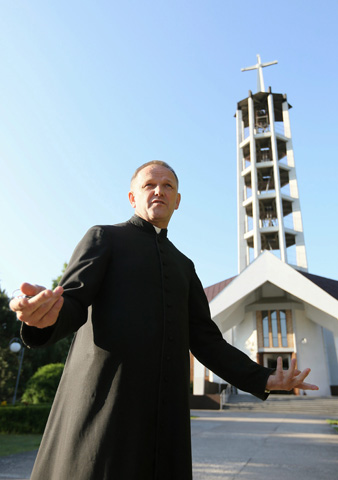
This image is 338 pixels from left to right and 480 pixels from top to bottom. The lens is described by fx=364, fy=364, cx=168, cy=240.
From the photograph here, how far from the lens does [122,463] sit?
141cm

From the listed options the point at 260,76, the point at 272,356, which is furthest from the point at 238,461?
the point at 260,76

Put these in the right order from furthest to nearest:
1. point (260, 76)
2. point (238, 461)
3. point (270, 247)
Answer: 1. point (260, 76)
2. point (270, 247)
3. point (238, 461)

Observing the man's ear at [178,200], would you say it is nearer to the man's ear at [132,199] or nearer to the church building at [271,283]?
the man's ear at [132,199]

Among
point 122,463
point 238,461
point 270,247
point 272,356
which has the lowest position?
point 238,461

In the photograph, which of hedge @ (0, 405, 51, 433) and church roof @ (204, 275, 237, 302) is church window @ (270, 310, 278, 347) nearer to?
church roof @ (204, 275, 237, 302)

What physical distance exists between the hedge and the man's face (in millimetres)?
8997

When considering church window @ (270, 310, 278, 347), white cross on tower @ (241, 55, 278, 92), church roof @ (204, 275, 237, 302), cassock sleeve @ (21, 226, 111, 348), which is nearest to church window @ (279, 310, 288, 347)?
church window @ (270, 310, 278, 347)

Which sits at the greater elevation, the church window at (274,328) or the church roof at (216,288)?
the church roof at (216,288)

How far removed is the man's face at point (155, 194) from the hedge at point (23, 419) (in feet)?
29.5

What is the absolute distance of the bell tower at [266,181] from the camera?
35.5m

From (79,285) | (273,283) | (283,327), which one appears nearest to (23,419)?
(79,285)

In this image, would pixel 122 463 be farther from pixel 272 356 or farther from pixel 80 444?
pixel 272 356

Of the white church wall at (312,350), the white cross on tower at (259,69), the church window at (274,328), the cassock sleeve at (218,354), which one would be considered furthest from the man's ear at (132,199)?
the white cross on tower at (259,69)

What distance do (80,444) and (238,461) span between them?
4.76 meters
